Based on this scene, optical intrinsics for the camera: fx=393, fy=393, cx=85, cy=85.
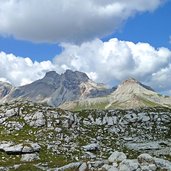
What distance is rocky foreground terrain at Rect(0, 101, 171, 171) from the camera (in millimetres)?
78375

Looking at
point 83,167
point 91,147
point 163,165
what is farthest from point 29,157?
point 163,165

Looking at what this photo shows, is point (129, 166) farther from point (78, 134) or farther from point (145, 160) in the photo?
point (78, 134)

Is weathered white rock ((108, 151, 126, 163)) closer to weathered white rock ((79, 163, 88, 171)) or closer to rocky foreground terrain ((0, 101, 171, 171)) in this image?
weathered white rock ((79, 163, 88, 171))

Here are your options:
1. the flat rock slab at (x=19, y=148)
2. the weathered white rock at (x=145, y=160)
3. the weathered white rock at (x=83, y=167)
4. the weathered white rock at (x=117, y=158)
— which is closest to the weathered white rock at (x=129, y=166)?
the weathered white rock at (x=145, y=160)

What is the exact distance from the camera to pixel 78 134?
95000 millimetres

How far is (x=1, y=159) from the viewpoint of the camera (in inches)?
2918

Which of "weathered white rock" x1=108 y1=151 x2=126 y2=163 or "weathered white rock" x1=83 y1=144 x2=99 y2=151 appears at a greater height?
"weathered white rock" x1=83 y1=144 x2=99 y2=151

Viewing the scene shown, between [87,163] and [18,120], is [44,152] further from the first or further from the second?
[87,163]

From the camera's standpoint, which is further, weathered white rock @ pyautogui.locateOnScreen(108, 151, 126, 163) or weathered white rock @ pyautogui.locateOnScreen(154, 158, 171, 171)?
weathered white rock @ pyautogui.locateOnScreen(108, 151, 126, 163)

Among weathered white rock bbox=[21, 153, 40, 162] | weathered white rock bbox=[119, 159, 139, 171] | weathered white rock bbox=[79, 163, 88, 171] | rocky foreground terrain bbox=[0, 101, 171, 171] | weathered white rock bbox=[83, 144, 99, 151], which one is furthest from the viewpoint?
weathered white rock bbox=[83, 144, 99, 151]

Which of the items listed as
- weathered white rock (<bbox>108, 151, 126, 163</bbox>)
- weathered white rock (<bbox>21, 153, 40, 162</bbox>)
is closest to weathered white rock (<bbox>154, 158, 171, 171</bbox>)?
weathered white rock (<bbox>108, 151, 126, 163</bbox>)

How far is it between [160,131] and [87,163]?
59.0 m

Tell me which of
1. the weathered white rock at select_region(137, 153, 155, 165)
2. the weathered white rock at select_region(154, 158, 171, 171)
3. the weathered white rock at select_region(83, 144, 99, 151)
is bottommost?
the weathered white rock at select_region(154, 158, 171, 171)

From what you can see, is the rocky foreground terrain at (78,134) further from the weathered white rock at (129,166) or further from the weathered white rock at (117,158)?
the weathered white rock at (129,166)
